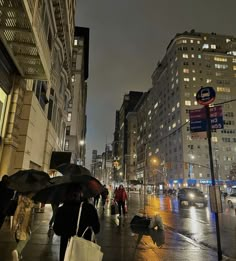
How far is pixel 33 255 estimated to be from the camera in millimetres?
6535

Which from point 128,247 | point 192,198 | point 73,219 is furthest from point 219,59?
point 73,219

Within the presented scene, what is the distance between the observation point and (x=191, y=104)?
9031 cm

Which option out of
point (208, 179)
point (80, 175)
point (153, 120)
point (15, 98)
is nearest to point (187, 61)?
point (153, 120)

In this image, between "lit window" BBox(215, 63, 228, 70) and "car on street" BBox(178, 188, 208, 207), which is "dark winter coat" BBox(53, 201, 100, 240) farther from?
"lit window" BBox(215, 63, 228, 70)

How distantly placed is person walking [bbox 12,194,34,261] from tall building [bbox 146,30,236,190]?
74.2 meters

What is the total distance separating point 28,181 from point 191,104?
89668 millimetres

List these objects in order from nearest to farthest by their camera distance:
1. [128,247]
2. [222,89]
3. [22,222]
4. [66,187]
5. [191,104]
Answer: [66,187] < [22,222] < [128,247] < [191,104] < [222,89]

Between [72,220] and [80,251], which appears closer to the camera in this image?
[80,251]

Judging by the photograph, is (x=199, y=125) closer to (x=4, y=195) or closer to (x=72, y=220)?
(x=72, y=220)

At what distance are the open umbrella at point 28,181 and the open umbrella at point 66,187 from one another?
0.85 meters

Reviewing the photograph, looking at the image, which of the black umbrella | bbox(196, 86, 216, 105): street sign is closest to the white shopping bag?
the black umbrella

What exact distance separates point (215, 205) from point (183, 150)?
78.3 m

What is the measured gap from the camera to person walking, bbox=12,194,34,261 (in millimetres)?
5820

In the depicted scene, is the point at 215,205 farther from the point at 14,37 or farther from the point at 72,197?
the point at 14,37
